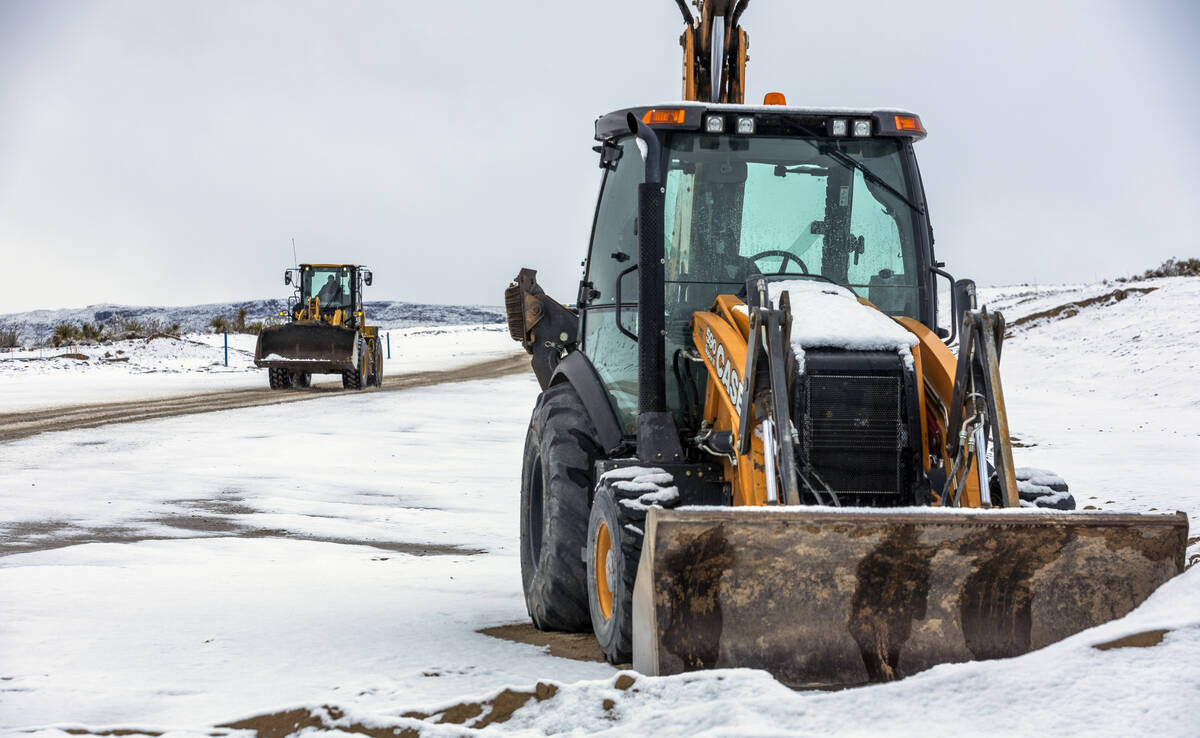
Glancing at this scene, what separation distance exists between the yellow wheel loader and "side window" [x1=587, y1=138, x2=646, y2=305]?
0.02 meters

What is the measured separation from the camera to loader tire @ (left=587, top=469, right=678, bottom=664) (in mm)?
4680

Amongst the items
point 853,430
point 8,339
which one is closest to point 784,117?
point 853,430

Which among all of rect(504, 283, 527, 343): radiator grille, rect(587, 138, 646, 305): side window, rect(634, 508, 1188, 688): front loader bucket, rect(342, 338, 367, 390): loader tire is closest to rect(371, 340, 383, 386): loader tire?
rect(342, 338, 367, 390): loader tire

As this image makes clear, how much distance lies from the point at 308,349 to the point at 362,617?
22441 mm

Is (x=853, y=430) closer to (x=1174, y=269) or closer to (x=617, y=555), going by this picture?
(x=617, y=555)

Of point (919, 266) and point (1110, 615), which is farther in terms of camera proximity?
point (919, 266)

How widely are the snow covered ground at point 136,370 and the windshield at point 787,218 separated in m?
18.9

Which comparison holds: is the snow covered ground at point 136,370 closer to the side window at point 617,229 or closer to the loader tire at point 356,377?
the loader tire at point 356,377

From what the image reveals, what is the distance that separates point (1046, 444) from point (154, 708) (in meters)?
13.6

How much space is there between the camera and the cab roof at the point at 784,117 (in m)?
5.67

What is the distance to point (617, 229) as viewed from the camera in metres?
6.29

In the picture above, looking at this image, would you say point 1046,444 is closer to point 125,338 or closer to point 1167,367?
point 1167,367

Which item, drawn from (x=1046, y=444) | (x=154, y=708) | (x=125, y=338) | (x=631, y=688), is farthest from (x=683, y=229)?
(x=125, y=338)

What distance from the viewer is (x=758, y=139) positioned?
5859mm
